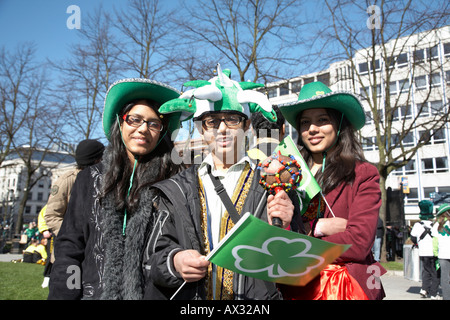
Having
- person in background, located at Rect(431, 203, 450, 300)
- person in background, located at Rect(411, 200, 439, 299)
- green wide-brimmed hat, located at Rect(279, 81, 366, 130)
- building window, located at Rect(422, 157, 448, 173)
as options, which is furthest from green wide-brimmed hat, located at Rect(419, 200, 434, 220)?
building window, located at Rect(422, 157, 448, 173)

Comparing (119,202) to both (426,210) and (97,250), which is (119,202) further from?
(426,210)

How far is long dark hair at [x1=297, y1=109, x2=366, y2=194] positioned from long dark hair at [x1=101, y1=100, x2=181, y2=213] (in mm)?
949

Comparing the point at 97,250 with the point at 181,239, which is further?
the point at 97,250

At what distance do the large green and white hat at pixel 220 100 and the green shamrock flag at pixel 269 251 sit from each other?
85cm

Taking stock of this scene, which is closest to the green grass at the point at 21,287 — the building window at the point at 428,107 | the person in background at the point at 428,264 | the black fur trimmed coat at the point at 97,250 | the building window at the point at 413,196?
the black fur trimmed coat at the point at 97,250

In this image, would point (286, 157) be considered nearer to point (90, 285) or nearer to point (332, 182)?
point (332, 182)

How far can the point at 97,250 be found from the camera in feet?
7.13

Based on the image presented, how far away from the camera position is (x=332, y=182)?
218 centimetres

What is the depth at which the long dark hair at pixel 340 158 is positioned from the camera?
2191mm

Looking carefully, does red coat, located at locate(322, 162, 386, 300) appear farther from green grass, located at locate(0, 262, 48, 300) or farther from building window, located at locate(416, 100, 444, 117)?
building window, located at locate(416, 100, 444, 117)

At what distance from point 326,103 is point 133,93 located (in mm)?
1275

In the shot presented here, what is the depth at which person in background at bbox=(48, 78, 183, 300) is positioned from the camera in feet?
6.82

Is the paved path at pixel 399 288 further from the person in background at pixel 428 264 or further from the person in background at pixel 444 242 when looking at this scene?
the person in background at pixel 444 242

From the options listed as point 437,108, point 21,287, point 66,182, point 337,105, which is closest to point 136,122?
point 337,105
